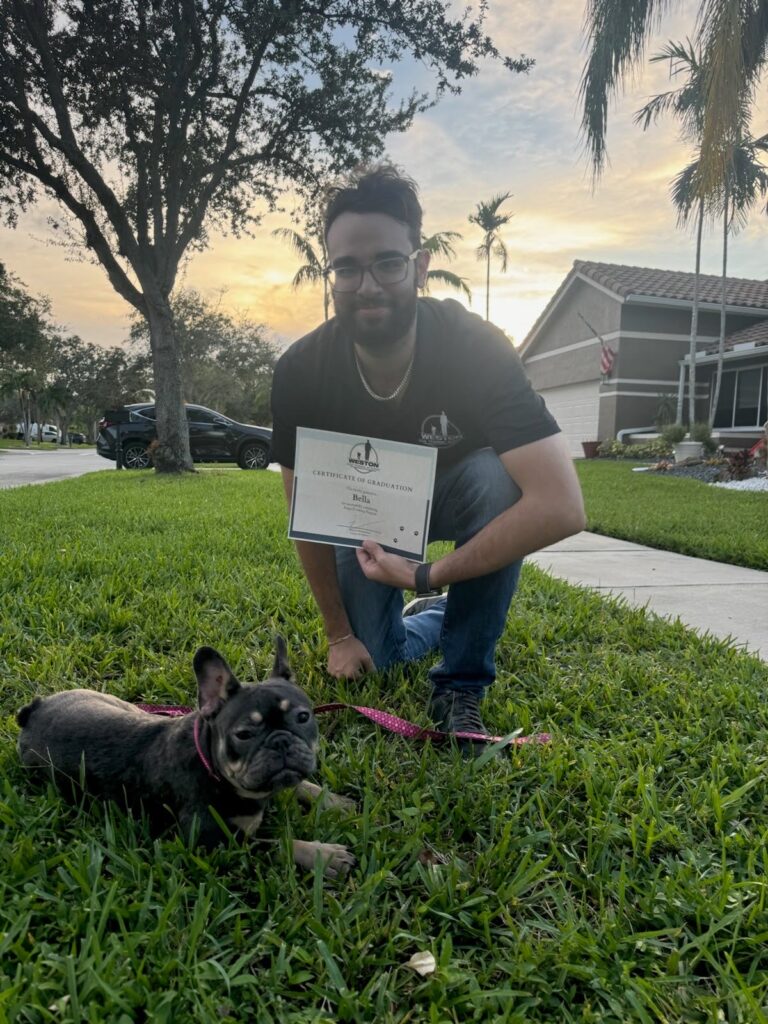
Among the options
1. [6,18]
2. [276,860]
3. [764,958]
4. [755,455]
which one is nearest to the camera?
[764,958]

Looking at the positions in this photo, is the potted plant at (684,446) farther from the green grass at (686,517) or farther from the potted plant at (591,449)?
the green grass at (686,517)

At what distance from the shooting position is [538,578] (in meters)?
4.55

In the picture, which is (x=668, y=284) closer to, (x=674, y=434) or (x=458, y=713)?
(x=674, y=434)

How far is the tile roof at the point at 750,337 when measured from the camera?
1903 cm

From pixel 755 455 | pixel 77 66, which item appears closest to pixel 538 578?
pixel 755 455

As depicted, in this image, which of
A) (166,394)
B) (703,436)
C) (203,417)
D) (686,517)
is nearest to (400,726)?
(686,517)

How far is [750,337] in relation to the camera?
66.8ft

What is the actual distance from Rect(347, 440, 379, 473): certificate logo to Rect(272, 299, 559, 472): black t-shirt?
0.83 feet

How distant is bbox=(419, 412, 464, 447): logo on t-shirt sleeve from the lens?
2494 mm

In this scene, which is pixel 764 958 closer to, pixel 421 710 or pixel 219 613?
pixel 421 710

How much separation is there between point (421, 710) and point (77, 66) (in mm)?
14219

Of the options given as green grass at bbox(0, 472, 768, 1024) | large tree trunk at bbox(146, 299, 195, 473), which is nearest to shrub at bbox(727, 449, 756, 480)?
large tree trunk at bbox(146, 299, 195, 473)

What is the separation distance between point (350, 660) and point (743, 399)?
21538 mm

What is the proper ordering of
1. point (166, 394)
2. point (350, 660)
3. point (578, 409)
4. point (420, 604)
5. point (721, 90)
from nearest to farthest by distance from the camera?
point (350, 660) < point (420, 604) < point (721, 90) < point (166, 394) < point (578, 409)
